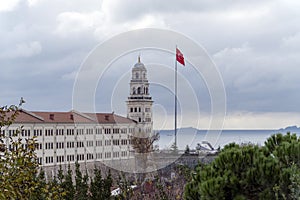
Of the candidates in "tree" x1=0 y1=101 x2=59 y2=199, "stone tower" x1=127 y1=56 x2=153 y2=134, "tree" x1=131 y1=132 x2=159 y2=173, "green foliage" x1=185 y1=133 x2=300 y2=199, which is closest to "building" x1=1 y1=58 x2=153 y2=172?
"stone tower" x1=127 y1=56 x2=153 y2=134

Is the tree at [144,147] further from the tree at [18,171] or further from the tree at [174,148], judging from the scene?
the tree at [18,171]

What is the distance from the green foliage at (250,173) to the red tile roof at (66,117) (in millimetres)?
39111

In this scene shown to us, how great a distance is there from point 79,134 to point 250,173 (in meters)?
42.9

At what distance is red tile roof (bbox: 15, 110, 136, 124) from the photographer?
48.8 meters

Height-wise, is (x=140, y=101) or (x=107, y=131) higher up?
(x=140, y=101)

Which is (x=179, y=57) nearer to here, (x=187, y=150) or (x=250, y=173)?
(x=187, y=150)

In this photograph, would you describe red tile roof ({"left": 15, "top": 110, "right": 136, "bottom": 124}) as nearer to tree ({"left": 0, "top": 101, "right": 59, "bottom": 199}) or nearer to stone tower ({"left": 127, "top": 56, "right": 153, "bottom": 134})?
stone tower ({"left": 127, "top": 56, "right": 153, "bottom": 134})

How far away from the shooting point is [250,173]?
9.13m

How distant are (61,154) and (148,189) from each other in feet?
97.3

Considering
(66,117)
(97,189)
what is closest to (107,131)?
(66,117)

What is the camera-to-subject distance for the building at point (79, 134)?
48000 millimetres

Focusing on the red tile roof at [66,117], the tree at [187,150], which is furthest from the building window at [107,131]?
the tree at [187,150]

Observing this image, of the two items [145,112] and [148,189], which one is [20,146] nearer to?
[148,189]

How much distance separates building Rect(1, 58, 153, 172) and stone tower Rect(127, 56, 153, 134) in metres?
0.25
